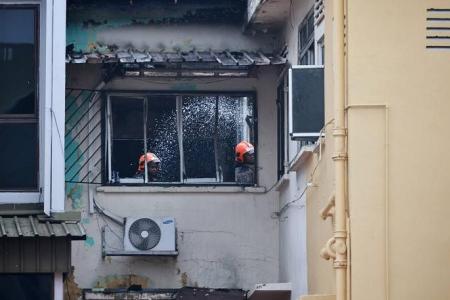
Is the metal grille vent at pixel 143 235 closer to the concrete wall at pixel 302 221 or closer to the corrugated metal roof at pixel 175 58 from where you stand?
the concrete wall at pixel 302 221

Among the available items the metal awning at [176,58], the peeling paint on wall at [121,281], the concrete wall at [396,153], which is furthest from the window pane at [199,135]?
the concrete wall at [396,153]

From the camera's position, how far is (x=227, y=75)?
21547 millimetres

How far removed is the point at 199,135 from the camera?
21.7m

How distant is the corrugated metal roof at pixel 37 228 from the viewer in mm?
16547

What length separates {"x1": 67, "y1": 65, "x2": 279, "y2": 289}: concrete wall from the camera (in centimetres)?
2125

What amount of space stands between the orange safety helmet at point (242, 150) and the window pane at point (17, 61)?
15.3 ft

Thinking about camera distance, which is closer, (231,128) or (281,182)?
(281,182)

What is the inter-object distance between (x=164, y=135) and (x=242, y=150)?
118cm

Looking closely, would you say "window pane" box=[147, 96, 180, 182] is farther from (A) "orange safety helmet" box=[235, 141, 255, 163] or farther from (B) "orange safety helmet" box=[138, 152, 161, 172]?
(A) "orange safety helmet" box=[235, 141, 255, 163]

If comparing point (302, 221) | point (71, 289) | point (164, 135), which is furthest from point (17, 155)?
point (164, 135)

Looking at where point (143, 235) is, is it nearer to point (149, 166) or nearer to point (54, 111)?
point (149, 166)

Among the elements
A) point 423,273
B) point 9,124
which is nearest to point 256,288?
point 9,124

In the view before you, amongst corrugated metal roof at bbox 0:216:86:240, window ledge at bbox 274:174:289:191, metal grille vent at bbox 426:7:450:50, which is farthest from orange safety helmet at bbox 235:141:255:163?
metal grille vent at bbox 426:7:450:50

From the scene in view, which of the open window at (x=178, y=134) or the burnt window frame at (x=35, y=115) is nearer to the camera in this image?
the burnt window frame at (x=35, y=115)
